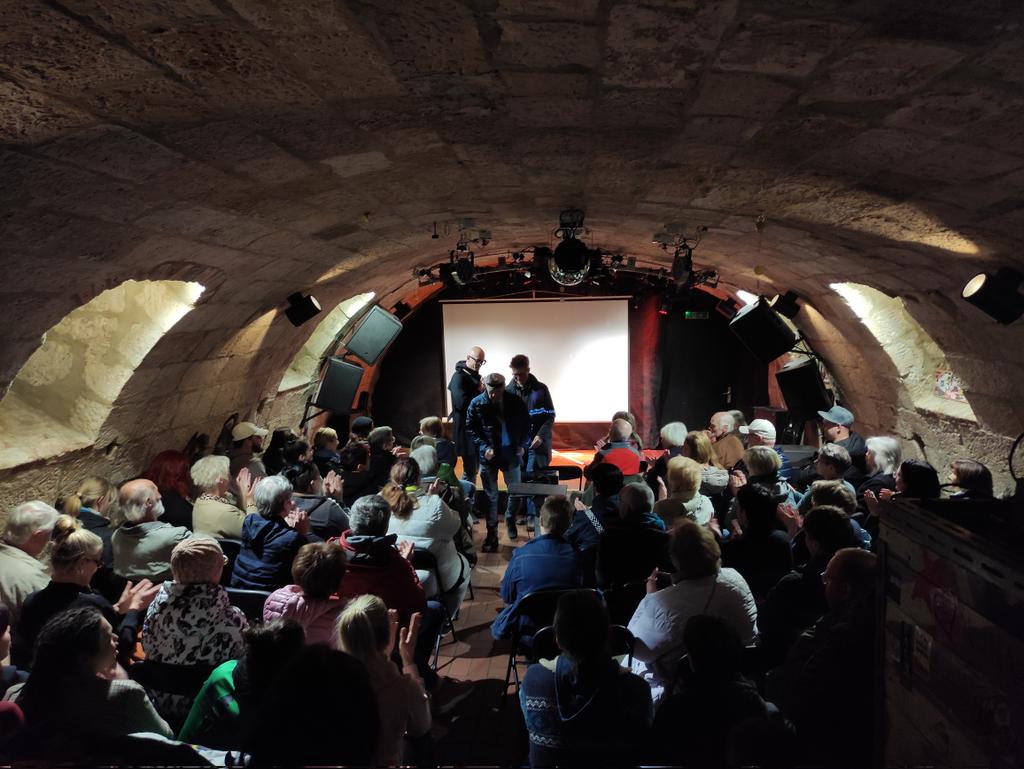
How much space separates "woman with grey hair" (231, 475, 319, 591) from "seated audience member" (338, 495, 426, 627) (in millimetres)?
381

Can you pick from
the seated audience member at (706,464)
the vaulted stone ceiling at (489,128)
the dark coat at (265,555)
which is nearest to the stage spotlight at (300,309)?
the vaulted stone ceiling at (489,128)

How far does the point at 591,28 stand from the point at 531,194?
2481 mm

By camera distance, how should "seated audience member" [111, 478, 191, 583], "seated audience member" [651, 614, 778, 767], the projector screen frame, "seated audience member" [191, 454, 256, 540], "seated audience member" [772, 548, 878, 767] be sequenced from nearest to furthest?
"seated audience member" [651, 614, 778, 767]
"seated audience member" [772, 548, 878, 767]
"seated audience member" [111, 478, 191, 583]
"seated audience member" [191, 454, 256, 540]
the projector screen frame

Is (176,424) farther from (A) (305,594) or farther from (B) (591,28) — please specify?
(B) (591,28)

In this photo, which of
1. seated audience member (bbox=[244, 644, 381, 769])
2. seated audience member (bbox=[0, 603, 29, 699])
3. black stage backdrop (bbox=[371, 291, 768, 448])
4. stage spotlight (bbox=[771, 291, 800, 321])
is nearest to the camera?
seated audience member (bbox=[244, 644, 381, 769])

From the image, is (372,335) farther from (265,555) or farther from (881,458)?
(881,458)

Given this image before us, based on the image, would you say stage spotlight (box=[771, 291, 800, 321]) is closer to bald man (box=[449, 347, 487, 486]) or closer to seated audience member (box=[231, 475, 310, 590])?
bald man (box=[449, 347, 487, 486])

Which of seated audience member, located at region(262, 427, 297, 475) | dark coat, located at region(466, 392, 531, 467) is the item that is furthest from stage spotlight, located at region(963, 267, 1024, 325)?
A: seated audience member, located at region(262, 427, 297, 475)

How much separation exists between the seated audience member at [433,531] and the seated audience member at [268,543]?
0.56 metres

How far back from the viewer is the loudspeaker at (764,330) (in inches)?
279

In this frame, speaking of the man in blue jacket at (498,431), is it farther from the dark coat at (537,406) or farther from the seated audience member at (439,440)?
the seated audience member at (439,440)

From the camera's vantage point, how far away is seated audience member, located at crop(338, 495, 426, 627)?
3.27m

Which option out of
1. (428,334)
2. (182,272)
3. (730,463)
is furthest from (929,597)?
(428,334)

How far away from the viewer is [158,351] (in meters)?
5.23
